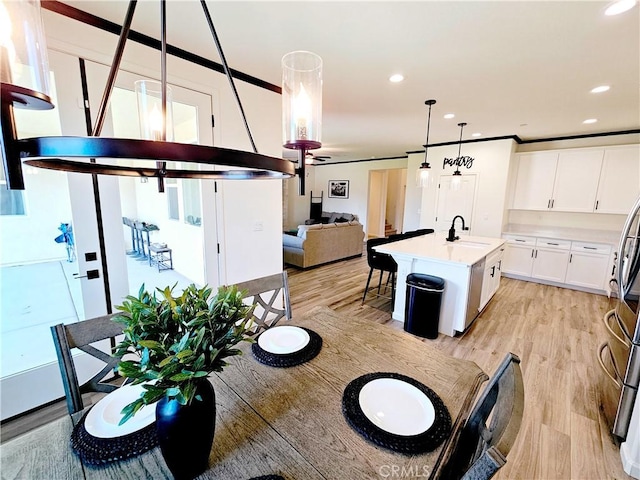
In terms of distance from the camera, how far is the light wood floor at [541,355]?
170 cm

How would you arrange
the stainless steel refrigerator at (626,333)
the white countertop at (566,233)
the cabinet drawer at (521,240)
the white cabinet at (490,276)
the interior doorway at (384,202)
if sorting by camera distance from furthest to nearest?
the interior doorway at (384,202)
the cabinet drawer at (521,240)
the white countertop at (566,233)
the white cabinet at (490,276)
the stainless steel refrigerator at (626,333)

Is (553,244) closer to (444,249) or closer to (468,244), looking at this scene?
(468,244)

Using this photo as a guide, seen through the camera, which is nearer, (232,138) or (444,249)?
(232,138)

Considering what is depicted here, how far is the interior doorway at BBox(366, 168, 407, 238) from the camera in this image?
362 inches

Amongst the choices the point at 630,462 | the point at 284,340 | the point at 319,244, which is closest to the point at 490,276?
the point at 630,462

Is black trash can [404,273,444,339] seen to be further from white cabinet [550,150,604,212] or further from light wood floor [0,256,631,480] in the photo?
white cabinet [550,150,604,212]

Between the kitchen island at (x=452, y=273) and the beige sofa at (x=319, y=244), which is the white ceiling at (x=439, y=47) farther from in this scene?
the beige sofa at (x=319, y=244)

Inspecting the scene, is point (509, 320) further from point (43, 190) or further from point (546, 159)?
point (43, 190)

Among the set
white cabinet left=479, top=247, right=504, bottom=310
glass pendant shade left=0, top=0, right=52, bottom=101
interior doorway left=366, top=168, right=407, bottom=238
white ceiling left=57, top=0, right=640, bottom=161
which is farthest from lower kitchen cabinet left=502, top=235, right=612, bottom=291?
glass pendant shade left=0, top=0, right=52, bottom=101

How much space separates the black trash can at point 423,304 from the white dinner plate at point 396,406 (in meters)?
2.02

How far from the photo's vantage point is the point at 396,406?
0.99 metres

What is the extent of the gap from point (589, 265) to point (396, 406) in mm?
5395

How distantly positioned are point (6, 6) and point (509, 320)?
177 inches

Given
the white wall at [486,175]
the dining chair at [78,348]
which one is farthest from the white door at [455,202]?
the dining chair at [78,348]
